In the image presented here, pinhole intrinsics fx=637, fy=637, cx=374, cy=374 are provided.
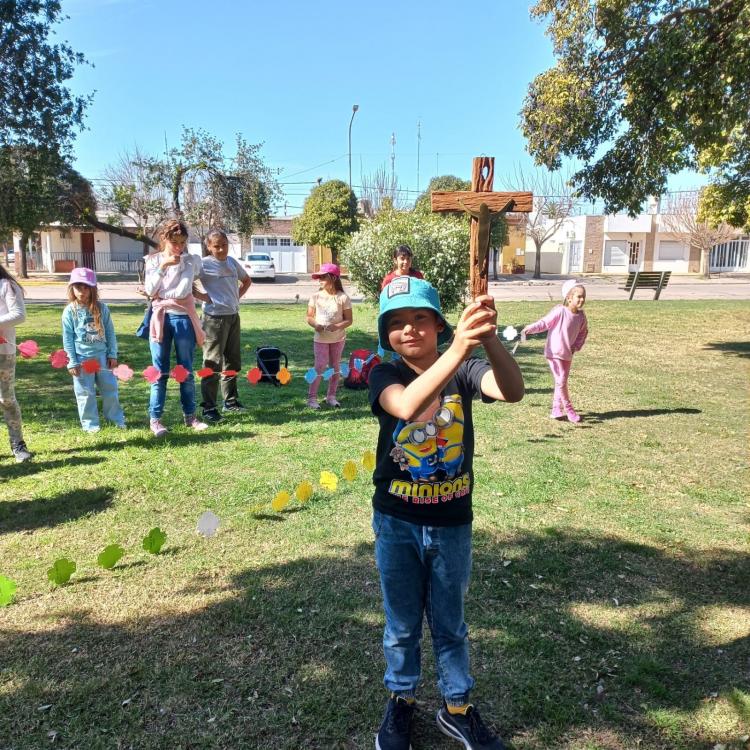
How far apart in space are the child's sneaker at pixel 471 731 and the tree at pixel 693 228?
150 feet

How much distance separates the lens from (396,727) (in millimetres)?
2461

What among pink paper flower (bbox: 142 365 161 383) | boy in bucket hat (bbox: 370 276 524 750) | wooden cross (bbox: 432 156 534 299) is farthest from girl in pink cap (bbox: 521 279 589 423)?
boy in bucket hat (bbox: 370 276 524 750)

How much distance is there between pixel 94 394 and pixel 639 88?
342 inches

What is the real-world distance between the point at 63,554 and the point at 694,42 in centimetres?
968

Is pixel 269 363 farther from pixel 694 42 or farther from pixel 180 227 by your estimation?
pixel 694 42

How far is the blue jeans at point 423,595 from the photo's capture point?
7.64ft

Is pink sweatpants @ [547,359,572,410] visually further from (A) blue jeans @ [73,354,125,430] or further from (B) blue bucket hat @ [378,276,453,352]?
(B) blue bucket hat @ [378,276,453,352]

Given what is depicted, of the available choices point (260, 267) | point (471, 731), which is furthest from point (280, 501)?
point (260, 267)

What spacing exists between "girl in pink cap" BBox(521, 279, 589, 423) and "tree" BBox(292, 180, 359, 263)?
31.3 m

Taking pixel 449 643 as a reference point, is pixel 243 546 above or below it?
below

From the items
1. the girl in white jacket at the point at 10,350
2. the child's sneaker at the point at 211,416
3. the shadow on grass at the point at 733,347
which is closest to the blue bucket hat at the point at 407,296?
the girl in white jacket at the point at 10,350

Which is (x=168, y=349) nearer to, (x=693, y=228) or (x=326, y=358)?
(x=326, y=358)

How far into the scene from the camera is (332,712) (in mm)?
2686

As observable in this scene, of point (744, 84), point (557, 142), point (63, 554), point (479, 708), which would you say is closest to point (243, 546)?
point (63, 554)
